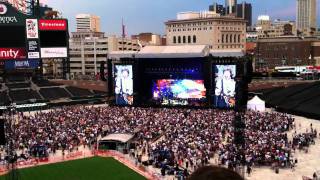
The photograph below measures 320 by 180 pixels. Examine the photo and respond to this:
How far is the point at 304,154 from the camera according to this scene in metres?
34.3

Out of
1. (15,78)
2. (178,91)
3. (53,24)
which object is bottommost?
(178,91)

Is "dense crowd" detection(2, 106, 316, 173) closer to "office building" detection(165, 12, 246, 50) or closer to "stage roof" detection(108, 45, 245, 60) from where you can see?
"stage roof" detection(108, 45, 245, 60)

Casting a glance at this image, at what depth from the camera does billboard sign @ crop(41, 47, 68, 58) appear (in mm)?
65875

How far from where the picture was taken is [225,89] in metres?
57.6

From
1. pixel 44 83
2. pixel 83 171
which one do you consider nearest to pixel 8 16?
pixel 44 83

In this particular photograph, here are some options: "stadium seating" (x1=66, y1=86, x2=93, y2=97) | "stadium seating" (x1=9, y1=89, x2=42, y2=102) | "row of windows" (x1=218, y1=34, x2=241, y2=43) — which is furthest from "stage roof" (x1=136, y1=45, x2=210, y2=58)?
"row of windows" (x1=218, y1=34, x2=241, y2=43)

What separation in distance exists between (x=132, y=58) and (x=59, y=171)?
34036mm

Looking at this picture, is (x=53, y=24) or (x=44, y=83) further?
(x=44, y=83)

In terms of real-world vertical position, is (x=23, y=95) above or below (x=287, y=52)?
below

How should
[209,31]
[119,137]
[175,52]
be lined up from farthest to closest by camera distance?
[209,31], [175,52], [119,137]

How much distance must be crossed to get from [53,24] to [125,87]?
50.9 ft

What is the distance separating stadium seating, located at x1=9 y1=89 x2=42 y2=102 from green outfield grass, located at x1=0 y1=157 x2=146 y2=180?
118 feet

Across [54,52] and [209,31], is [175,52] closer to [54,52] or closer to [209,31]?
[54,52]

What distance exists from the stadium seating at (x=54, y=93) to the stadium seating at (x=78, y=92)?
3.85 feet
